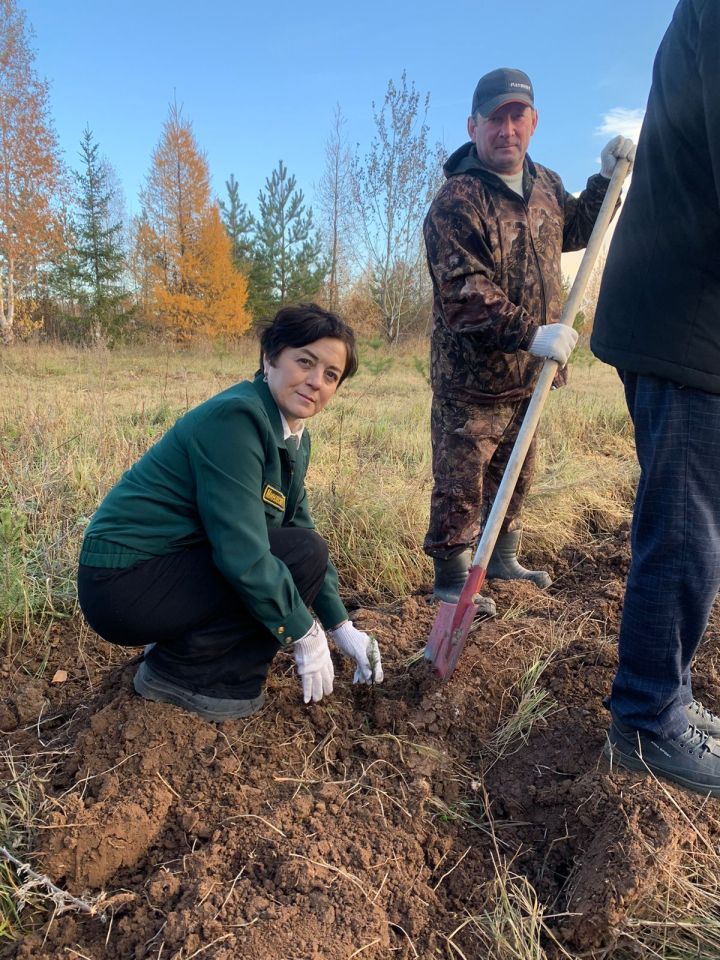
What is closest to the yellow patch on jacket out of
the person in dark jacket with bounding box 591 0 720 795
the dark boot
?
the dark boot

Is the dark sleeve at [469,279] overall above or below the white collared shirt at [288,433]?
above

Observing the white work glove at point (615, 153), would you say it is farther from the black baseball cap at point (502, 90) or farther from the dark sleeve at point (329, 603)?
the dark sleeve at point (329, 603)

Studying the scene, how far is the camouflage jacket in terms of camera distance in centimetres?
251

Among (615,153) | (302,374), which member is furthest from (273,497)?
(615,153)

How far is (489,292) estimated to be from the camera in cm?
250

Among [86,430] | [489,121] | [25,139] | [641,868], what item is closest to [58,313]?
[25,139]

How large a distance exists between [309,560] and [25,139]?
2036 centimetres

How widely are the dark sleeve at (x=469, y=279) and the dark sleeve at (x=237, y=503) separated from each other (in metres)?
1.18

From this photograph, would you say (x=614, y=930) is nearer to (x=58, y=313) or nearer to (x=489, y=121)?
(x=489, y=121)

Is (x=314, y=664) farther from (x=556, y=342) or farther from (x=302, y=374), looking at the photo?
(x=556, y=342)

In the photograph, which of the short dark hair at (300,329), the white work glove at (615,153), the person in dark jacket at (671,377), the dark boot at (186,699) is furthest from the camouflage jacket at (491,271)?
the dark boot at (186,699)

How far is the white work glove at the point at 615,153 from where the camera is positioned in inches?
99.2

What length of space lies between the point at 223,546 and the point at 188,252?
21.2 metres

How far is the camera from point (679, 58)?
54.6 inches
